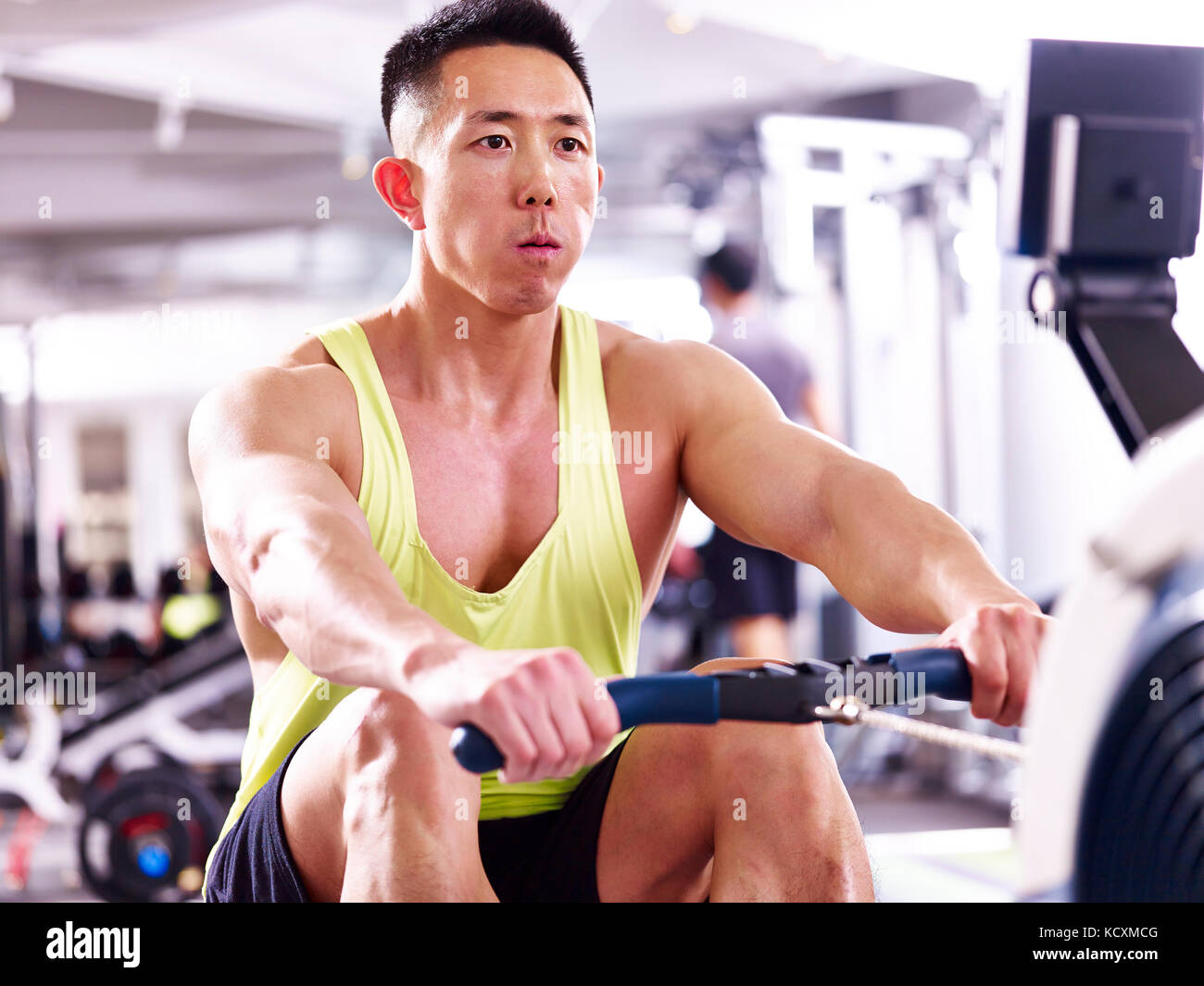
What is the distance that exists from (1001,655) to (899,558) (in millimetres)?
242

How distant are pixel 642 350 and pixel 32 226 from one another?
236 inches

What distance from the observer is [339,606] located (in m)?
0.90

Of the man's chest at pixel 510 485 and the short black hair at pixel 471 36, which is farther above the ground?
the short black hair at pixel 471 36

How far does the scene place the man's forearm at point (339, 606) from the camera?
85 centimetres

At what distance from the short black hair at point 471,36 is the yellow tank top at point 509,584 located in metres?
0.28

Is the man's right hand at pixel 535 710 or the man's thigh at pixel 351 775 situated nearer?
the man's right hand at pixel 535 710

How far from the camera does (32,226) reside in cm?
648

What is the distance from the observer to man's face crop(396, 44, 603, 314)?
124cm

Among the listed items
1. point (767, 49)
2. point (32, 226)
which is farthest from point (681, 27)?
point (32, 226)

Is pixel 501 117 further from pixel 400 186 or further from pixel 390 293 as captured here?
pixel 390 293
